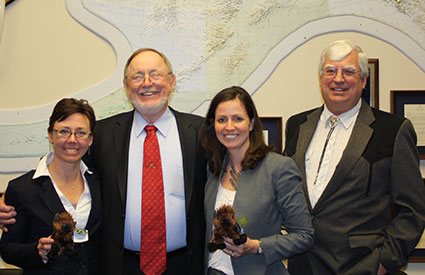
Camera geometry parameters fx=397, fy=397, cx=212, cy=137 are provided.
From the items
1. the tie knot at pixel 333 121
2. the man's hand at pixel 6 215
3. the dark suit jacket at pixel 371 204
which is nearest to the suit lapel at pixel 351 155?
the dark suit jacket at pixel 371 204

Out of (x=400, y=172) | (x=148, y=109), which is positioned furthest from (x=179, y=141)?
(x=400, y=172)

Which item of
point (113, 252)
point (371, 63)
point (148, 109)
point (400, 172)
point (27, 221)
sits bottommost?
point (113, 252)

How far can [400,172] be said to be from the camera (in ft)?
6.34

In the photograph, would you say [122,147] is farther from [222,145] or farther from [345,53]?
[345,53]

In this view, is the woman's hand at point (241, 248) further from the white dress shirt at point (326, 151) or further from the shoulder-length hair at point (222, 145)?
the white dress shirt at point (326, 151)

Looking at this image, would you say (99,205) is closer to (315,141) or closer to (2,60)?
(315,141)

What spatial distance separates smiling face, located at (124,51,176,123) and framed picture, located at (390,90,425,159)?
6.39ft

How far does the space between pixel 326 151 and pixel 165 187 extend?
0.89m

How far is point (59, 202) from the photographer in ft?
6.32

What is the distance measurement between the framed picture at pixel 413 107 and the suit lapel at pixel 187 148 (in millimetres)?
1808

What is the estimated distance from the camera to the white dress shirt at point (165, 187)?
6.96 ft

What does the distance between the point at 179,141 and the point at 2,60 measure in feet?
5.56

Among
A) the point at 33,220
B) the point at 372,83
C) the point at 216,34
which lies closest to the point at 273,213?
the point at 33,220

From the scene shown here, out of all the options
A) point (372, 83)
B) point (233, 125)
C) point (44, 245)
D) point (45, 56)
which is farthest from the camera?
point (372, 83)
